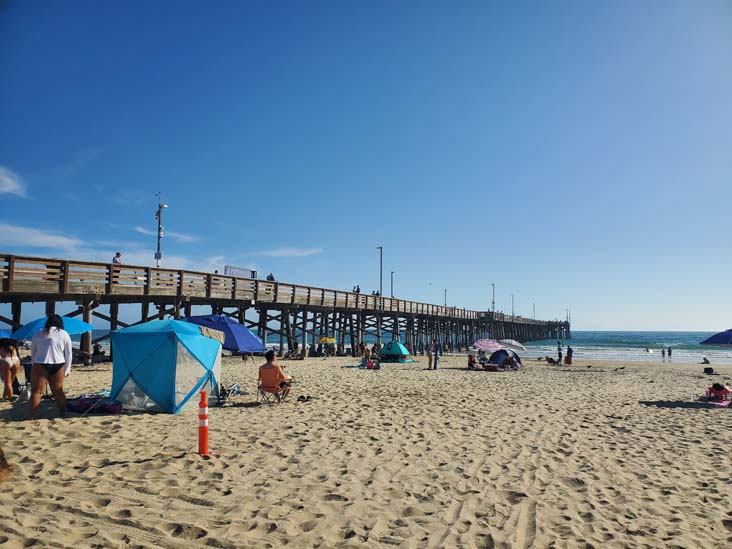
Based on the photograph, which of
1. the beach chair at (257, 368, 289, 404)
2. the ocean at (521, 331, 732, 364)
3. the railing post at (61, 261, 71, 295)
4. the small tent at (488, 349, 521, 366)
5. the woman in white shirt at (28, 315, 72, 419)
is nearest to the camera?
the woman in white shirt at (28, 315, 72, 419)

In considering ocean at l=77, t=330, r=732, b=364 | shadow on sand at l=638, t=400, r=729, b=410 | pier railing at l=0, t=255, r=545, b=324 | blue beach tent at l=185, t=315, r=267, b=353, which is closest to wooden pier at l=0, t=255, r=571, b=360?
pier railing at l=0, t=255, r=545, b=324

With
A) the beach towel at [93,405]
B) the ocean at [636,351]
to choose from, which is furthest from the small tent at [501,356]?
the ocean at [636,351]

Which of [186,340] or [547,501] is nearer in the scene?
[547,501]

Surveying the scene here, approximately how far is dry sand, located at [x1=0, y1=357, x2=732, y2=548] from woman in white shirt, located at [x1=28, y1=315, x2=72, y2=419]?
1.60 feet

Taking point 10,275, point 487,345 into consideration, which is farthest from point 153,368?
point 487,345

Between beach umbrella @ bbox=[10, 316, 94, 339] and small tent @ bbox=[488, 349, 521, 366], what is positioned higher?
beach umbrella @ bbox=[10, 316, 94, 339]

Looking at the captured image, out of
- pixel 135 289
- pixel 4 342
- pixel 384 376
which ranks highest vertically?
pixel 135 289

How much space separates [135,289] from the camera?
17.6 m

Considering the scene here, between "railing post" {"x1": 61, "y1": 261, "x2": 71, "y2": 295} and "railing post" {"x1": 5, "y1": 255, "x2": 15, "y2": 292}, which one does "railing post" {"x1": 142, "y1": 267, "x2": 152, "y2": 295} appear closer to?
"railing post" {"x1": 61, "y1": 261, "x2": 71, "y2": 295}

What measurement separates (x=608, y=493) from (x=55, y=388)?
768 cm

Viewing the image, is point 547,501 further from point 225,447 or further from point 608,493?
point 225,447

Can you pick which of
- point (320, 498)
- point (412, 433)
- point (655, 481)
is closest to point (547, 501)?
point (655, 481)

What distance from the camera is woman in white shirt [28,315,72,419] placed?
7203 mm

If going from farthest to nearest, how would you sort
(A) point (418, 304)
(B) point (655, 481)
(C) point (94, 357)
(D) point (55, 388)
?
(A) point (418, 304) < (C) point (94, 357) < (D) point (55, 388) < (B) point (655, 481)
